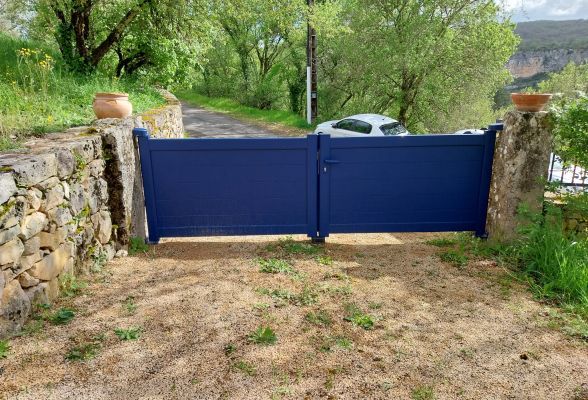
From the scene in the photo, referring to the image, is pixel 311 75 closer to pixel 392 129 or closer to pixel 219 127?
pixel 219 127

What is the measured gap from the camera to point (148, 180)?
5.15 meters

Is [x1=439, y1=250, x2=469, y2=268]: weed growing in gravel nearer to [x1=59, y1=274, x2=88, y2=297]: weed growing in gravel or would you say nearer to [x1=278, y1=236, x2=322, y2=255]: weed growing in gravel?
[x1=278, y1=236, x2=322, y2=255]: weed growing in gravel

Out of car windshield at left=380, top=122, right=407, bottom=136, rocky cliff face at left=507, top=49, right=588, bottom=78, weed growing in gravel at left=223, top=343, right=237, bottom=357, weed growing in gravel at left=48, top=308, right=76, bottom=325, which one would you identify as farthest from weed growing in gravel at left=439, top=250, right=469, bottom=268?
rocky cliff face at left=507, top=49, right=588, bottom=78

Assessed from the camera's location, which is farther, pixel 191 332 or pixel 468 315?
pixel 468 315

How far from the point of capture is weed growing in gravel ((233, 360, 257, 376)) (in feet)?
9.22

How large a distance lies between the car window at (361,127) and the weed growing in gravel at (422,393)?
1015cm

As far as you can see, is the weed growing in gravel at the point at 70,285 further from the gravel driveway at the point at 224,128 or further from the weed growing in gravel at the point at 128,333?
the gravel driveway at the point at 224,128

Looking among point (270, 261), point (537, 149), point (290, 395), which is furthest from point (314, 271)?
point (537, 149)

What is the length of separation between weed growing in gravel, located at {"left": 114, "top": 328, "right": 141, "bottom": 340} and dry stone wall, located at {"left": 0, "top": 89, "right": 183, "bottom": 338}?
2.42 feet

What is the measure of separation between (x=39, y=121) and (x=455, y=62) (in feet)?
61.3

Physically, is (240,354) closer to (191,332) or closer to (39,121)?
(191,332)

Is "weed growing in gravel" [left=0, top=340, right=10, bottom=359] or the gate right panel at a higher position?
the gate right panel

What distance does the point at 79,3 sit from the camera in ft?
29.1

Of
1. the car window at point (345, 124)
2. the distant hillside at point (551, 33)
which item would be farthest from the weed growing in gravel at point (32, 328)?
the distant hillside at point (551, 33)
